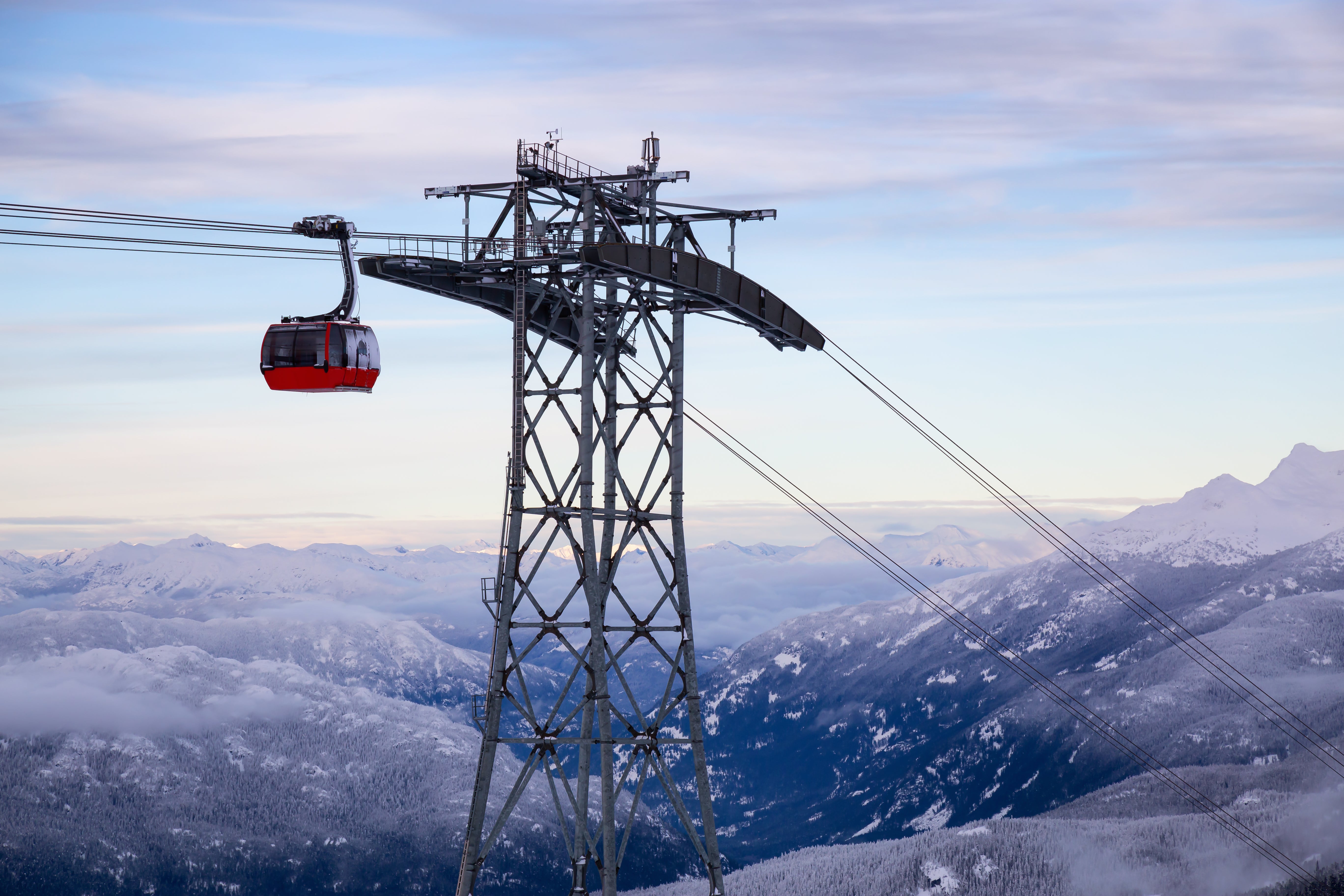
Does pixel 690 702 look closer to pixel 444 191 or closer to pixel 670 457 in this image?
pixel 670 457

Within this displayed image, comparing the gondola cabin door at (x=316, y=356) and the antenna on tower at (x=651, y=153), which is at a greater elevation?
the antenna on tower at (x=651, y=153)

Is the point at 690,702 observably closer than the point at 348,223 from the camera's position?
No

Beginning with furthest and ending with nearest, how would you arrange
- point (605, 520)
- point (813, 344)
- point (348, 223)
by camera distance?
1. point (813, 344)
2. point (605, 520)
3. point (348, 223)

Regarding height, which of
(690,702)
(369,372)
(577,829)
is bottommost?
(577,829)

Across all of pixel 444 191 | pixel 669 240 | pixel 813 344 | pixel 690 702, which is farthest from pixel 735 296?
pixel 690 702

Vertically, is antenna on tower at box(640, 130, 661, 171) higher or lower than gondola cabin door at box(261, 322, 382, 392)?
higher

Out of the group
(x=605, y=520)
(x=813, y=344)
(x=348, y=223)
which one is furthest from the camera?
(x=813, y=344)

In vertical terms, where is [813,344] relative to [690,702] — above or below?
above
